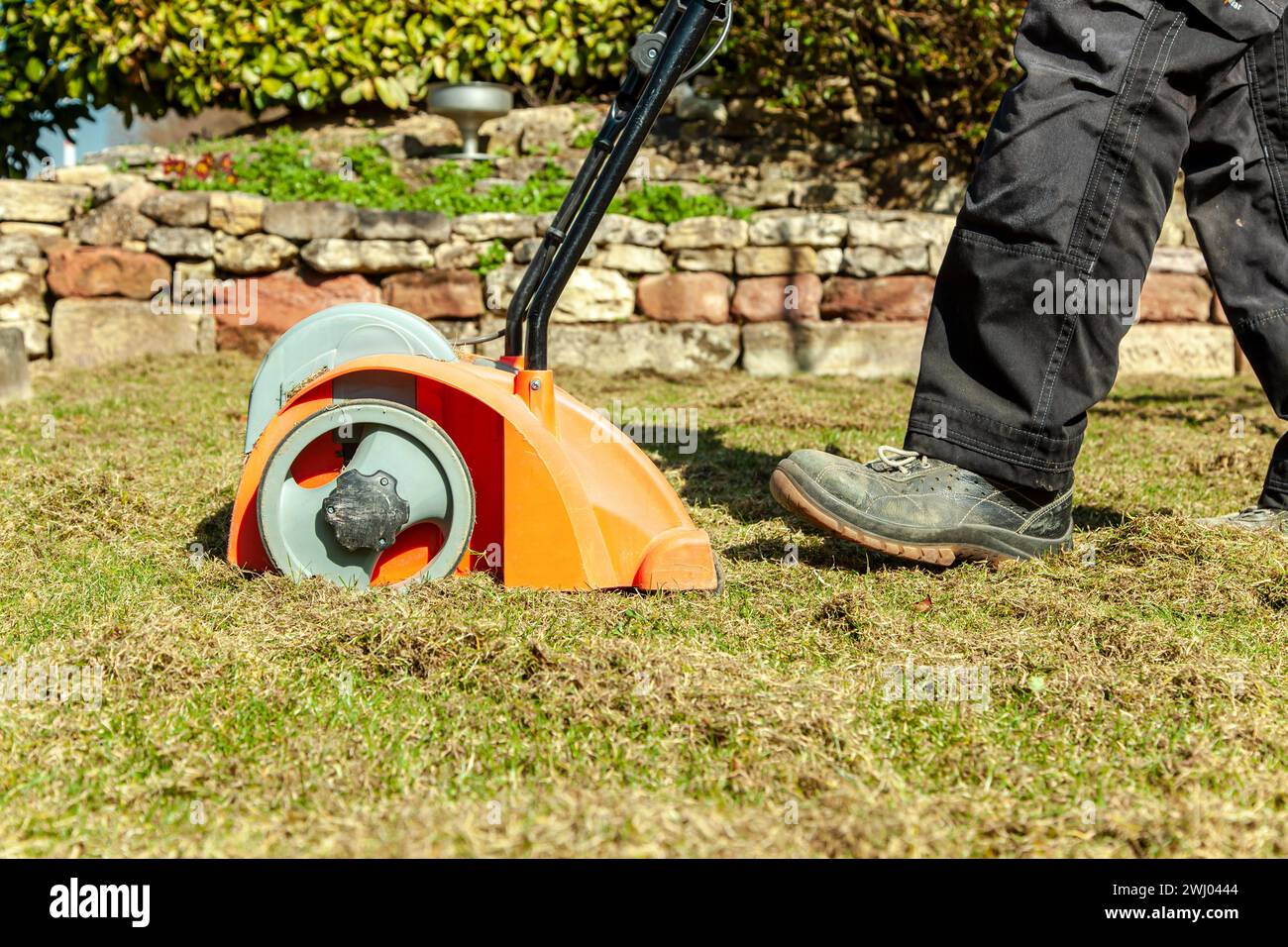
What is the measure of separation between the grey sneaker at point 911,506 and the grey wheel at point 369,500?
61cm

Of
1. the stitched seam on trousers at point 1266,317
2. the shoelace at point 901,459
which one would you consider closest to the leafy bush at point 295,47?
the stitched seam on trousers at point 1266,317

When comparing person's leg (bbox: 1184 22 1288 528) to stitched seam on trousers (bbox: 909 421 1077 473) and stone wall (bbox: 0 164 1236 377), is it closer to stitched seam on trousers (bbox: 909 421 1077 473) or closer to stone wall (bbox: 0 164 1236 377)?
stitched seam on trousers (bbox: 909 421 1077 473)

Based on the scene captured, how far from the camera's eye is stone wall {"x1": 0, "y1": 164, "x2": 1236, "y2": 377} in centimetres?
553

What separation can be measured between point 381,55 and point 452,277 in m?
1.94

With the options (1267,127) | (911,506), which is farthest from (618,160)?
(1267,127)

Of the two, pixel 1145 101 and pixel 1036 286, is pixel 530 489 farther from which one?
pixel 1145 101

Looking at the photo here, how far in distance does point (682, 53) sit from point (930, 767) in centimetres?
124

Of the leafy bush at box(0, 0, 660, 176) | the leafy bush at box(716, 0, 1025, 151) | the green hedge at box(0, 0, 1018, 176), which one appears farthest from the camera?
the leafy bush at box(0, 0, 660, 176)

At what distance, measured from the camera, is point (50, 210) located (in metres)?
5.65

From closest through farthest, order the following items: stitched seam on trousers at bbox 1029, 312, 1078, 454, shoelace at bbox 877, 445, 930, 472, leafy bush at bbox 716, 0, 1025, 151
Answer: stitched seam on trousers at bbox 1029, 312, 1078, 454 < shoelace at bbox 877, 445, 930, 472 < leafy bush at bbox 716, 0, 1025, 151

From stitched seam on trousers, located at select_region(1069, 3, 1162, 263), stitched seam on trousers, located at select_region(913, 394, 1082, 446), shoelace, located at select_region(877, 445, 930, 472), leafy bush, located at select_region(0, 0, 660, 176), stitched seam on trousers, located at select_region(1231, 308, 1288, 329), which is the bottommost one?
shoelace, located at select_region(877, 445, 930, 472)

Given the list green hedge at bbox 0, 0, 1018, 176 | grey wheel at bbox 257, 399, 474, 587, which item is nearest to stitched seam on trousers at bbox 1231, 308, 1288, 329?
grey wheel at bbox 257, 399, 474, 587
